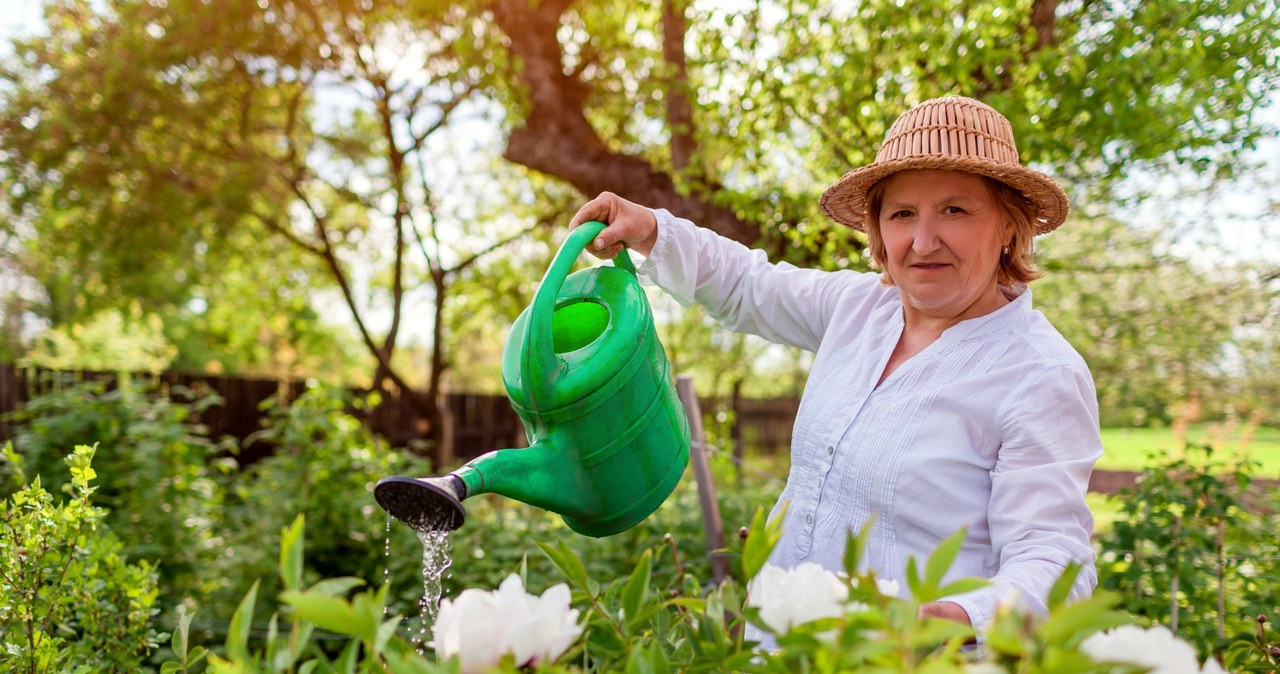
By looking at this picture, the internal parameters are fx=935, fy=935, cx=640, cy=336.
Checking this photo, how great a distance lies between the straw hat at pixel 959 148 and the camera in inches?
53.4

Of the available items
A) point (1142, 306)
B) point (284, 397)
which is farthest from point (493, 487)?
point (284, 397)

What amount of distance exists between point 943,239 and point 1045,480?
1.27 ft

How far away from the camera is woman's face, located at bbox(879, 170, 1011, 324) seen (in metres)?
1.39

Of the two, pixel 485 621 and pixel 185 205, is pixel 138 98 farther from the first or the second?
pixel 485 621

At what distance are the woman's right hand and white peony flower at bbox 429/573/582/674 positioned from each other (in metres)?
0.91

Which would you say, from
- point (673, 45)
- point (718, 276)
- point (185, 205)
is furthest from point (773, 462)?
point (718, 276)

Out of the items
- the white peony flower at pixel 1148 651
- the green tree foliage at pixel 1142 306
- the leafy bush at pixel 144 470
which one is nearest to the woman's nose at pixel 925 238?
the white peony flower at pixel 1148 651

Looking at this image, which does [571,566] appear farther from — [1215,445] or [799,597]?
[1215,445]

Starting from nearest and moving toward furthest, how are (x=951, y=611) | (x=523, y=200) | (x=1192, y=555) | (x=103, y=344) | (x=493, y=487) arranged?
(x=951, y=611) → (x=493, y=487) → (x=1192, y=555) → (x=523, y=200) → (x=103, y=344)

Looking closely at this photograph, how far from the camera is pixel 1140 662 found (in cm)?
55

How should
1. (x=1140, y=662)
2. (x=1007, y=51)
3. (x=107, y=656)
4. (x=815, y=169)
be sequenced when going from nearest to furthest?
1. (x=1140, y=662)
2. (x=107, y=656)
3. (x=1007, y=51)
4. (x=815, y=169)

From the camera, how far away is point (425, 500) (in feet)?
3.34

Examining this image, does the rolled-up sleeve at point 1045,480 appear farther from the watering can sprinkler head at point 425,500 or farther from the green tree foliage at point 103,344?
the green tree foliage at point 103,344

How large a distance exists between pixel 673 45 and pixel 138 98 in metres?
4.16
